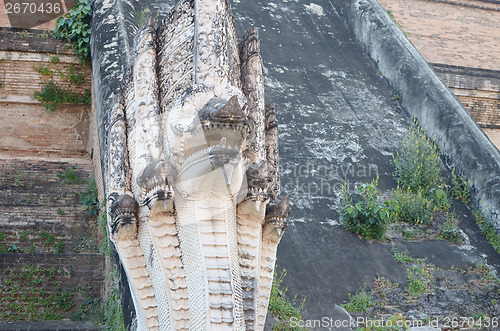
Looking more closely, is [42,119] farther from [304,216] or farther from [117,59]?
[304,216]

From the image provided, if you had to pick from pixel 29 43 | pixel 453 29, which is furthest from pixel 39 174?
pixel 453 29

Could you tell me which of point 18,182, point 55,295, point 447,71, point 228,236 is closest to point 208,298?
point 228,236

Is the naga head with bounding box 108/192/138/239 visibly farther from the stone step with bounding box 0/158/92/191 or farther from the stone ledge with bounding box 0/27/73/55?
the stone ledge with bounding box 0/27/73/55

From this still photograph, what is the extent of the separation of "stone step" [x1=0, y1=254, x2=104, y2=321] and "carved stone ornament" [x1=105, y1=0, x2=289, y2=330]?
2320 millimetres

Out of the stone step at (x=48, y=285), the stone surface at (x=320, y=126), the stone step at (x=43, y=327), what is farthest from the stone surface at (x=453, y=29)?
the stone step at (x=43, y=327)

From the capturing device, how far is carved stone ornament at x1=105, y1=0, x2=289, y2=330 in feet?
9.30

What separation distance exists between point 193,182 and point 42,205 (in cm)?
376

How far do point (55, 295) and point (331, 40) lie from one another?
4.36 meters

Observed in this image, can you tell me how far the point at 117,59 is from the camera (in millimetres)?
5785

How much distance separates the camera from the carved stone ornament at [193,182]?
284 cm

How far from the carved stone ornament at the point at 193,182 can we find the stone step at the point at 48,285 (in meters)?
2.32

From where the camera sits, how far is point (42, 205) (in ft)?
20.5

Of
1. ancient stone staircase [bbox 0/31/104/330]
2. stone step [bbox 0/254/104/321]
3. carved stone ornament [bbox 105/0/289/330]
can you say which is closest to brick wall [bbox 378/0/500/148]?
ancient stone staircase [bbox 0/31/104/330]

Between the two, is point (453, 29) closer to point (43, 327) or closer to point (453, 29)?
point (453, 29)
